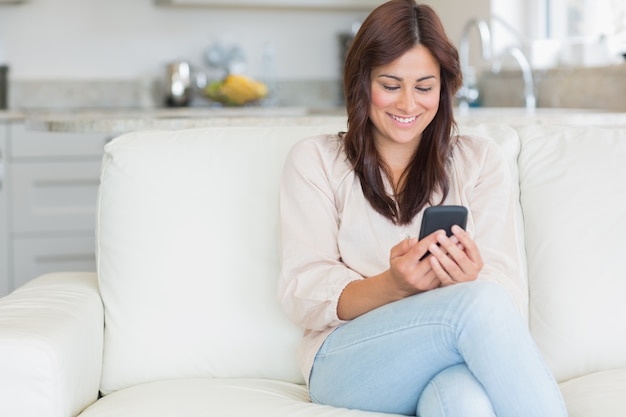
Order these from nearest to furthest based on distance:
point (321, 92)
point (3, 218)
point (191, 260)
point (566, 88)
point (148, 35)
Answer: point (191, 260) < point (566, 88) < point (3, 218) < point (148, 35) < point (321, 92)

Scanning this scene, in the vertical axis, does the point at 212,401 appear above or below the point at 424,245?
below

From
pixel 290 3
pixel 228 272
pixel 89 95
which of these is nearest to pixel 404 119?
pixel 228 272

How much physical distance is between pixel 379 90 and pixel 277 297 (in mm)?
440

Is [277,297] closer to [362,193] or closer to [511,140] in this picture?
[362,193]

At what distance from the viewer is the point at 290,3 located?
4945 millimetres

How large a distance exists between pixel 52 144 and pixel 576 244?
104 inches

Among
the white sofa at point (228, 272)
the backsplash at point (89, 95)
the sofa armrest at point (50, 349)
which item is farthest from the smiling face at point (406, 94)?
the backsplash at point (89, 95)

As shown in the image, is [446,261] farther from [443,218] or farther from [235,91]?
[235,91]

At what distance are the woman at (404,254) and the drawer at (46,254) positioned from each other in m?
2.40

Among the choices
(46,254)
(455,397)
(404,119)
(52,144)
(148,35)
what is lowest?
(46,254)

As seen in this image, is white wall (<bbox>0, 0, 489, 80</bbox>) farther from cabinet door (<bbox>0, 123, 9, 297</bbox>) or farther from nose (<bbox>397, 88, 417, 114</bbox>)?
nose (<bbox>397, 88, 417, 114</bbox>)

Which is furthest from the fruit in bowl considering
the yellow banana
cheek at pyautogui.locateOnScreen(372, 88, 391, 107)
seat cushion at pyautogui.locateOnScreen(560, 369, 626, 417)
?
seat cushion at pyautogui.locateOnScreen(560, 369, 626, 417)

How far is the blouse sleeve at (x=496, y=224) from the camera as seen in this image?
1909 mm

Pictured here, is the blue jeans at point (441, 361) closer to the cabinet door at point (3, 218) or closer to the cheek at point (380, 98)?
the cheek at point (380, 98)
